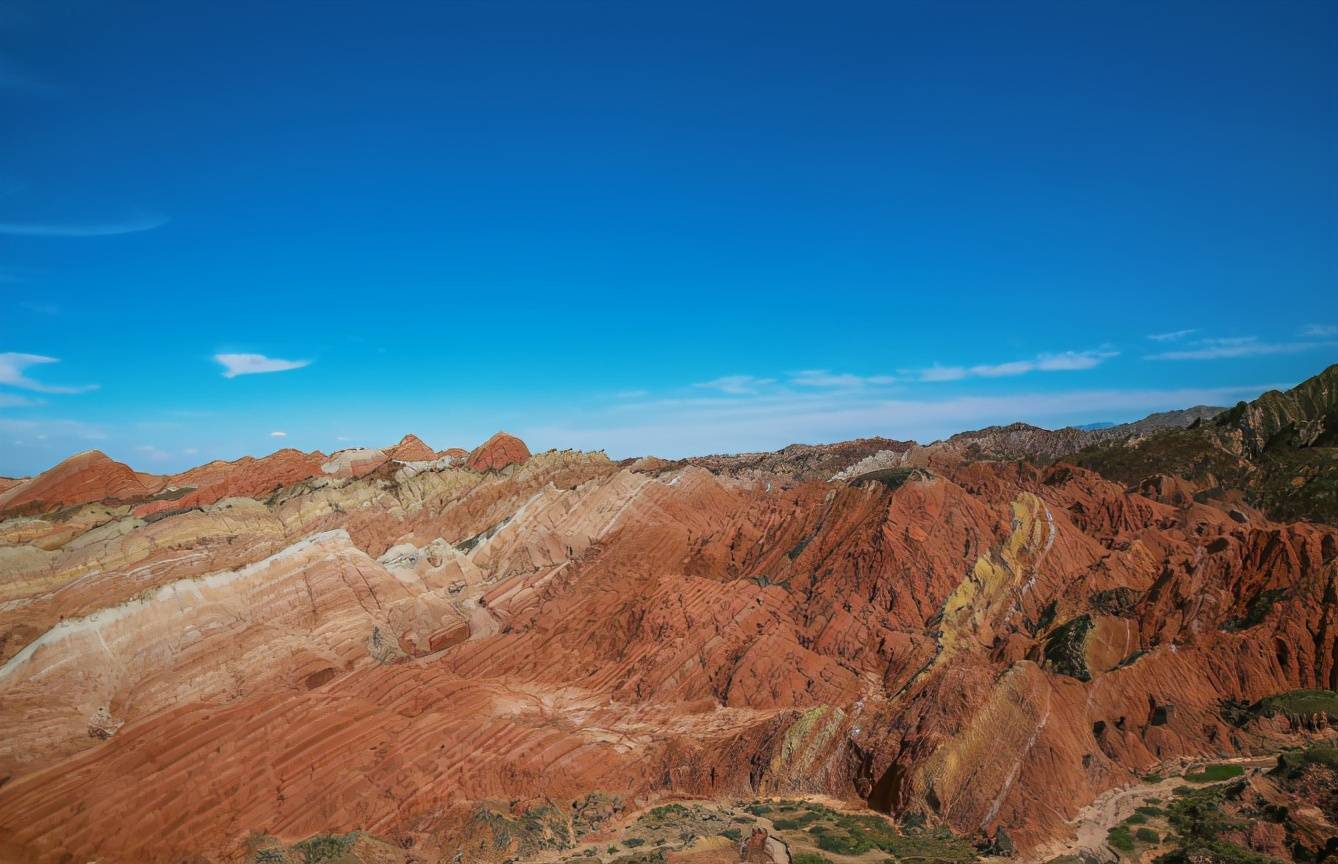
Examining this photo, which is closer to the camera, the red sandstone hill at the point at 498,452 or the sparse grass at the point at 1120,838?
the sparse grass at the point at 1120,838

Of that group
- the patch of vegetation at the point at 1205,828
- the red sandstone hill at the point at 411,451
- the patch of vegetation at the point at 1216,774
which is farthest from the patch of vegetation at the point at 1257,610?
the red sandstone hill at the point at 411,451

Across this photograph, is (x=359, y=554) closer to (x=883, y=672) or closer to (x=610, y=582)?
(x=610, y=582)

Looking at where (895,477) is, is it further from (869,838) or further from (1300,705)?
(869,838)

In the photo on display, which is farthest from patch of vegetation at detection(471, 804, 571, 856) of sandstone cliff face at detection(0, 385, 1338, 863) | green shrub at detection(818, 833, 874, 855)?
green shrub at detection(818, 833, 874, 855)

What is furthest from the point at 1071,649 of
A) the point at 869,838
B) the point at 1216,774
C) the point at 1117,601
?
the point at 869,838

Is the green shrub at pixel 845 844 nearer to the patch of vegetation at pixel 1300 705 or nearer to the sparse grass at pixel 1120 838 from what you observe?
the sparse grass at pixel 1120 838
